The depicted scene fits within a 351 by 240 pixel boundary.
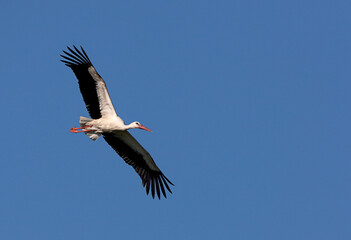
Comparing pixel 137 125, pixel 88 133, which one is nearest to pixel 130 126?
pixel 137 125

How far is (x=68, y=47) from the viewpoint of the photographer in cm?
1922

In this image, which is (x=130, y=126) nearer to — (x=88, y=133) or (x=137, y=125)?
(x=137, y=125)

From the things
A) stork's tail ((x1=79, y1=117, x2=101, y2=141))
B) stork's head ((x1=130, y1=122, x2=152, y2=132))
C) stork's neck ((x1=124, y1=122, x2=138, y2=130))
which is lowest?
stork's tail ((x1=79, y1=117, x2=101, y2=141))

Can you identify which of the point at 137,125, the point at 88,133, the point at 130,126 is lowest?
the point at 88,133

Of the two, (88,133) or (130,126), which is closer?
(88,133)

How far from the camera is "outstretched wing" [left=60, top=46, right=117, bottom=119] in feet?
61.8

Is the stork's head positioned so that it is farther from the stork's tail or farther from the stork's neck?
the stork's tail

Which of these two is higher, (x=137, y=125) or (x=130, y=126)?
(x=137, y=125)

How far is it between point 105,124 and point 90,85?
1.35 meters

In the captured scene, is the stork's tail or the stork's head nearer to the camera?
the stork's tail

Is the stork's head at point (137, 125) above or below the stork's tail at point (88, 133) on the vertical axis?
above

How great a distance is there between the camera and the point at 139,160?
20.6 m

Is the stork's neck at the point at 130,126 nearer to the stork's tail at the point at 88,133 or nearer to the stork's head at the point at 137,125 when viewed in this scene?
the stork's head at the point at 137,125

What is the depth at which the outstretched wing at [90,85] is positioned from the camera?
18828 mm
